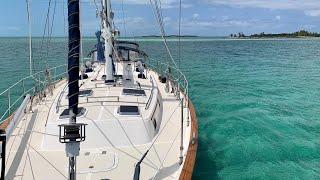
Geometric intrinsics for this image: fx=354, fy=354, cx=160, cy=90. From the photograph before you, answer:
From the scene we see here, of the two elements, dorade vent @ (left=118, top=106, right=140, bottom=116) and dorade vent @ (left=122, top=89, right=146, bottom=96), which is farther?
dorade vent @ (left=122, top=89, right=146, bottom=96)

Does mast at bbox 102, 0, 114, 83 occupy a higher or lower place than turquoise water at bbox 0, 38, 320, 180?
higher

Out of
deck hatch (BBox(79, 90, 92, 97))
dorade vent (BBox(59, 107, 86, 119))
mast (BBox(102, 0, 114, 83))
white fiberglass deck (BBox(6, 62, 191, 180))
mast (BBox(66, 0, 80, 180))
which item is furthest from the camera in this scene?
mast (BBox(102, 0, 114, 83))

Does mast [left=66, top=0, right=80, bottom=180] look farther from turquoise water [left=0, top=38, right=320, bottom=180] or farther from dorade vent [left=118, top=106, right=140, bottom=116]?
turquoise water [left=0, top=38, right=320, bottom=180]

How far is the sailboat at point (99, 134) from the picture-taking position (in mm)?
5785

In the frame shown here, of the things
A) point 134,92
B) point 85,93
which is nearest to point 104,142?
point 85,93

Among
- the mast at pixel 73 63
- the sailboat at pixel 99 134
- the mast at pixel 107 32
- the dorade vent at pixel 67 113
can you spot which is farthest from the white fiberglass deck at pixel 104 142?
the mast at pixel 73 63

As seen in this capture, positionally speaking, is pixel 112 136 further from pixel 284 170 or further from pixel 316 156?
pixel 316 156

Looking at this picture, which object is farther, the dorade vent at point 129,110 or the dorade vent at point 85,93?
the dorade vent at point 85,93

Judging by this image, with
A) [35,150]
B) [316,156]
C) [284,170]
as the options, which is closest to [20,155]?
[35,150]

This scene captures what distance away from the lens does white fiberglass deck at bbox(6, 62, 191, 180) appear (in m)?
7.50

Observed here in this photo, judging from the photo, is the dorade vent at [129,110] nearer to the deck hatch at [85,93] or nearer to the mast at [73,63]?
the deck hatch at [85,93]

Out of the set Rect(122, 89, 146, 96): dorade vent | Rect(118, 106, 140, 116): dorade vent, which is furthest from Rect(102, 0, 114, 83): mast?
Rect(118, 106, 140, 116): dorade vent

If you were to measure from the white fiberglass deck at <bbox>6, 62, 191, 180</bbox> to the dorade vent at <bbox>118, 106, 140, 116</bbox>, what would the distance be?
137mm

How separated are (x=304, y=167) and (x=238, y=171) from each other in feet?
6.86
